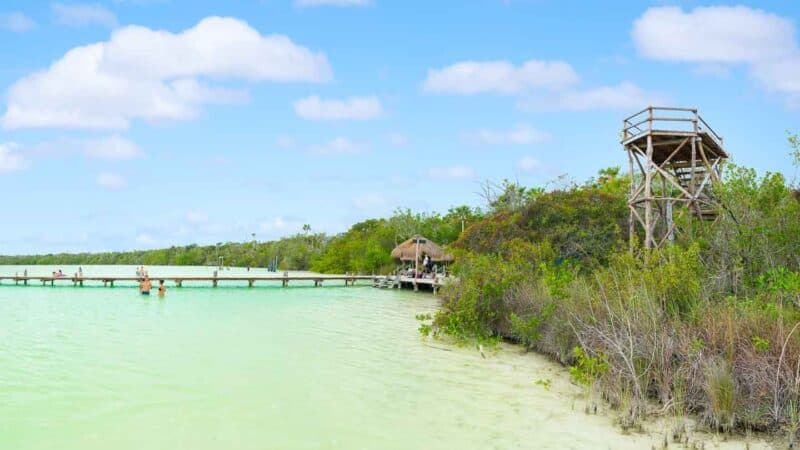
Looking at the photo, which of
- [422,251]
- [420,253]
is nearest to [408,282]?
[420,253]

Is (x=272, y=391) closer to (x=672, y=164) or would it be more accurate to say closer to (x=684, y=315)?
(x=684, y=315)

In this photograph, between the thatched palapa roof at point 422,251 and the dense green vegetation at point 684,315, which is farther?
the thatched palapa roof at point 422,251

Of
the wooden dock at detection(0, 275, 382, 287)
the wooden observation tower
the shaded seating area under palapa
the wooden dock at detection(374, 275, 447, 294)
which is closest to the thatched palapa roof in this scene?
the shaded seating area under palapa

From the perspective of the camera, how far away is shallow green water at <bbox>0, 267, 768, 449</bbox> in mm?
7180

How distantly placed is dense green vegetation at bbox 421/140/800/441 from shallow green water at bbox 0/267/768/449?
80 centimetres

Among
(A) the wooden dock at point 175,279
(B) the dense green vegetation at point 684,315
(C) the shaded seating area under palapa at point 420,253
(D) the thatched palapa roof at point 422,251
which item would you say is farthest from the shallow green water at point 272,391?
(D) the thatched palapa roof at point 422,251

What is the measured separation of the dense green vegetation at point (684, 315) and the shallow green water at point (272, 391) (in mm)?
803

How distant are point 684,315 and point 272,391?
20.8 ft

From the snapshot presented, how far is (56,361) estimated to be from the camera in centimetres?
1196

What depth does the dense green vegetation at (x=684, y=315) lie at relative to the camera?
6750mm

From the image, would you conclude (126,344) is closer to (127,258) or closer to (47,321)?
(47,321)

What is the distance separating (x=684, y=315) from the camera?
8.57m

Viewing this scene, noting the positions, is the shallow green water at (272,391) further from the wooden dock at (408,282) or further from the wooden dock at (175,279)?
the wooden dock at (175,279)

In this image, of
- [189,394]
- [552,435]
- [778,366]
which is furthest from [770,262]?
[189,394]
